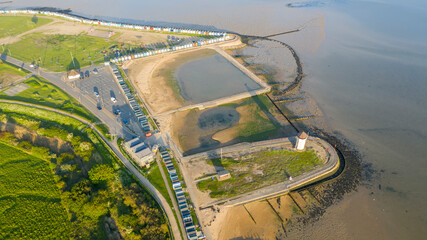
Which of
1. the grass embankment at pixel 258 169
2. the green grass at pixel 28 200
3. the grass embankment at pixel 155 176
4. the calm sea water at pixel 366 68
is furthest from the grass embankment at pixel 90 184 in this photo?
the calm sea water at pixel 366 68

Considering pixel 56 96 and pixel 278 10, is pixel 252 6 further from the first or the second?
pixel 56 96

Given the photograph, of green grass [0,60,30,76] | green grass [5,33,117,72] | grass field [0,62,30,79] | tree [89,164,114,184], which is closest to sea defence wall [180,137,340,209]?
tree [89,164,114,184]

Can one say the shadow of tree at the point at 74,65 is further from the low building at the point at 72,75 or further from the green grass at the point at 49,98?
the green grass at the point at 49,98

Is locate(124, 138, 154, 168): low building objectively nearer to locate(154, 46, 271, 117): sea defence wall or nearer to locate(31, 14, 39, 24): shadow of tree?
locate(154, 46, 271, 117): sea defence wall

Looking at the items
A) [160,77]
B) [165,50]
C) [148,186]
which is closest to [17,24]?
[165,50]

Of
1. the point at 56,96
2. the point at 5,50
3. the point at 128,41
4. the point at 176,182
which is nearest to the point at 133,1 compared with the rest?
the point at 128,41

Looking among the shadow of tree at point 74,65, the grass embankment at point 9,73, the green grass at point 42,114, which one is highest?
the shadow of tree at point 74,65
